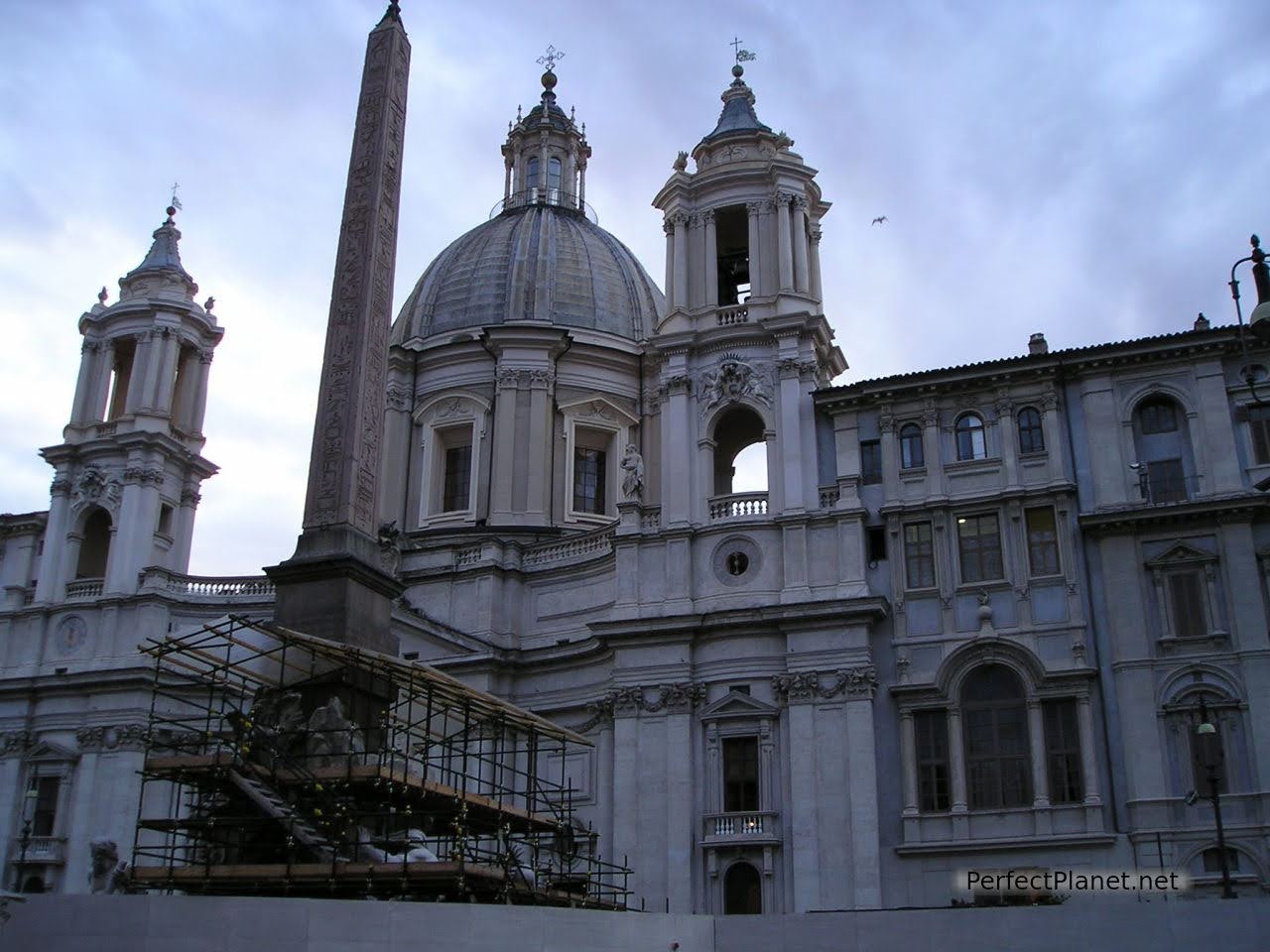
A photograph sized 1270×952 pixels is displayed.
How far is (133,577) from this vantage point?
163 feet

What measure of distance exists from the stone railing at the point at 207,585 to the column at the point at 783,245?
20.1m

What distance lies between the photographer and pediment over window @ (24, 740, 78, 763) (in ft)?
156

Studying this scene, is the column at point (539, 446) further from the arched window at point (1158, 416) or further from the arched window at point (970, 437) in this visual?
the arched window at point (1158, 416)

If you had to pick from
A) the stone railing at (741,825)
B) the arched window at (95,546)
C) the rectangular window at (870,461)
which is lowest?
the stone railing at (741,825)

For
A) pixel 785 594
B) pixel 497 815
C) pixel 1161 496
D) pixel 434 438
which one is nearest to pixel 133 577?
pixel 434 438

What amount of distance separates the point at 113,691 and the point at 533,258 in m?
22.9

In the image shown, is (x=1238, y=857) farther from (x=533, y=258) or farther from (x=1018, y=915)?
(x=533, y=258)

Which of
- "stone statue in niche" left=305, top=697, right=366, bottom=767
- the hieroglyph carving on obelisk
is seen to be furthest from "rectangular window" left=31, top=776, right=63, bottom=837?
"stone statue in niche" left=305, top=697, right=366, bottom=767

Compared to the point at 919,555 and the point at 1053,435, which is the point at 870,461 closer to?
the point at 919,555

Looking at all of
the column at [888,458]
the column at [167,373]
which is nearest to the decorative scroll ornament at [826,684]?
the column at [888,458]

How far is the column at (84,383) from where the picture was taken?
2089 inches

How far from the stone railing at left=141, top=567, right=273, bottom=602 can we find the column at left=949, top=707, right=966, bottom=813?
23.7 m

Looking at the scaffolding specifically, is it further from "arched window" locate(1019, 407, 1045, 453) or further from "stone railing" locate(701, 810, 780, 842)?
"arched window" locate(1019, 407, 1045, 453)

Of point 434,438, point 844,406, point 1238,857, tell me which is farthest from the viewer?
point 434,438
